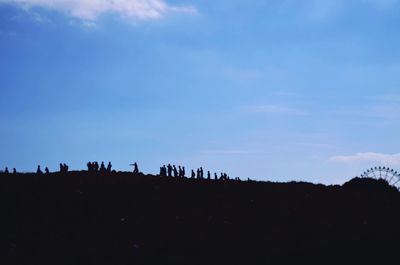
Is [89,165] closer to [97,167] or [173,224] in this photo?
[97,167]

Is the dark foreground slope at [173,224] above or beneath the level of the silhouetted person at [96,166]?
beneath

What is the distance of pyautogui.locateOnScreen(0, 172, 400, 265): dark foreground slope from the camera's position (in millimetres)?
23359

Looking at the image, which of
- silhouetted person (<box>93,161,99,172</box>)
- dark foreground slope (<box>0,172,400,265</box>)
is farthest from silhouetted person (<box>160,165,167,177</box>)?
silhouetted person (<box>93,161,99,172</box>)

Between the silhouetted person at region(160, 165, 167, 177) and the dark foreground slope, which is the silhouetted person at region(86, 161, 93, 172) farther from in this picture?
the silhouetted person at region(160, 165, 167, 177)

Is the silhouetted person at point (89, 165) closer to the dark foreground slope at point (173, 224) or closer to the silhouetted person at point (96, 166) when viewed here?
the silhouetted person at point (96, 166)

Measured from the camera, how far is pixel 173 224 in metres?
28.0

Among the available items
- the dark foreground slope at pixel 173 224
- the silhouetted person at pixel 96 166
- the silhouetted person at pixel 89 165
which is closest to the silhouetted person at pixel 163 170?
the dark foreground slope at pixel 173 224

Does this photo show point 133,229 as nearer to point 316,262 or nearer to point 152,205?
point 152,205

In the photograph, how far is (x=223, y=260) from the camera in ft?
77.5

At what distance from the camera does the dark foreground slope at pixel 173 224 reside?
23.4 m

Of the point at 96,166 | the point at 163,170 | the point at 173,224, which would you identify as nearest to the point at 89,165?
the point at 96,166

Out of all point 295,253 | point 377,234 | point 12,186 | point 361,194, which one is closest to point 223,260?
point 295,253

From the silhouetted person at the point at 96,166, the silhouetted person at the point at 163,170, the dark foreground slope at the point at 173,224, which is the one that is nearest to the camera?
the dark foreground slope at the point at 173,224

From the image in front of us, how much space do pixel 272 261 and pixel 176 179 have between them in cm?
1612
